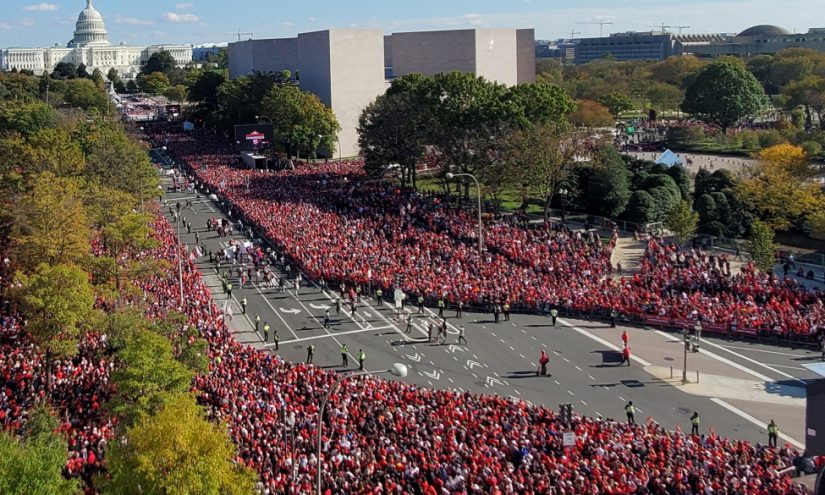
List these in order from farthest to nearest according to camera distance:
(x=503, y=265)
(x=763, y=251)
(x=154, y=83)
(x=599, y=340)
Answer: (x=154, y=83), (x=503, y=265), (x=763, y=251), (x=599, y=340)

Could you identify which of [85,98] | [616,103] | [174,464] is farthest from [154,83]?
[174,464]

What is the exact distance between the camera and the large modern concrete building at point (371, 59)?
86.9 meters

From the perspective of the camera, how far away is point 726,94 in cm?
9525

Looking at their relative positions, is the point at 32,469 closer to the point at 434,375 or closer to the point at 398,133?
the point at 434,375

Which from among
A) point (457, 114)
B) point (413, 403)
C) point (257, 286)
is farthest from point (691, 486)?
point (457, 114)

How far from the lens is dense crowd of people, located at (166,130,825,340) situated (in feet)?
115

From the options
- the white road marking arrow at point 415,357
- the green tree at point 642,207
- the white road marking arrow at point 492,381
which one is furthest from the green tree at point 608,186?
the white road marking arrow at point 492,381

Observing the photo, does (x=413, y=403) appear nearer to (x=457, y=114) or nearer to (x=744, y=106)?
(x=457, y=114)

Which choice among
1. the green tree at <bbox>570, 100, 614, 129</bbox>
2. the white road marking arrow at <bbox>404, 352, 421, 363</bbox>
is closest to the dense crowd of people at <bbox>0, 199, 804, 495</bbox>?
the white road marking arrow at <bbox>404, 352, 421, 363</bbox>

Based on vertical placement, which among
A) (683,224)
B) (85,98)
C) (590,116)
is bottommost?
(683,224)

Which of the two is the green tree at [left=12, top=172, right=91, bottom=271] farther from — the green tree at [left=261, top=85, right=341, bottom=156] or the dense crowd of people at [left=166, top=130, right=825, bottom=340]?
the green tree at [left=261, top=85, right=341, bottom=156]

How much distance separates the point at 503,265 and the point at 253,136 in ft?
148

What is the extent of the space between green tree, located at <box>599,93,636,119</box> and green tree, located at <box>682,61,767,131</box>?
9.39m

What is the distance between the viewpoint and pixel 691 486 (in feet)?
59.4
